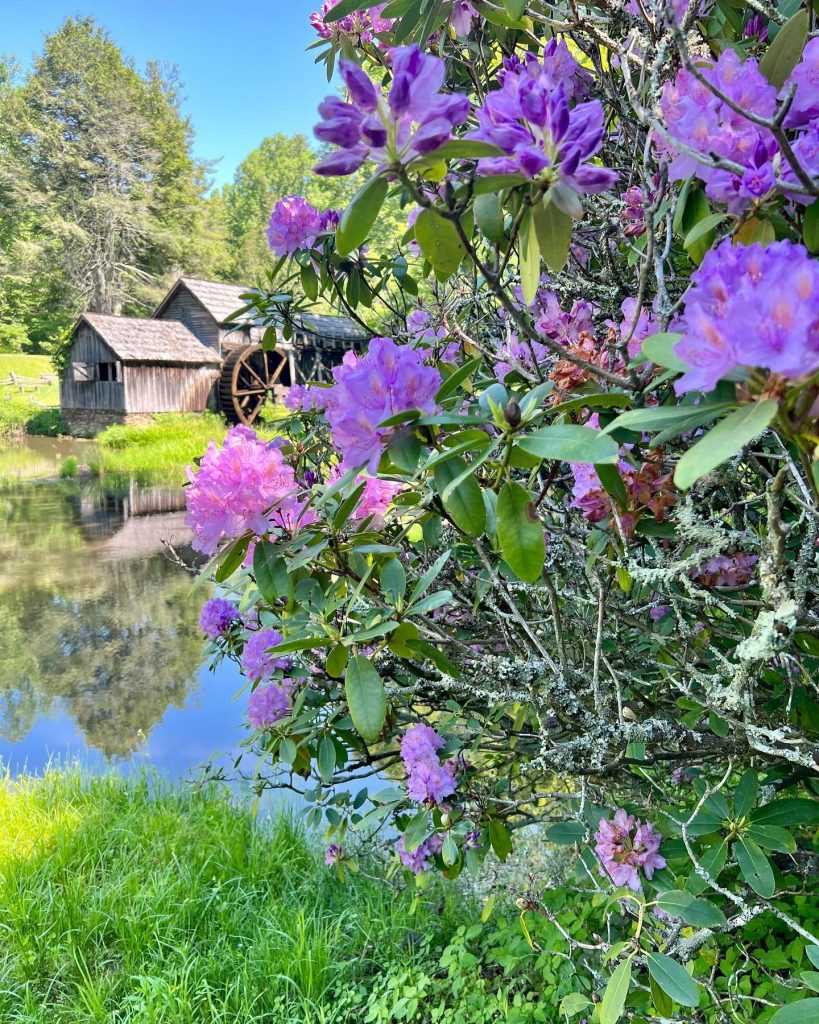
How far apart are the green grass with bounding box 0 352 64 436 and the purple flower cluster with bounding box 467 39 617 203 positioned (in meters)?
18.9

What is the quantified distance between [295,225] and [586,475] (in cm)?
102

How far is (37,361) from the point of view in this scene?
92.6ft

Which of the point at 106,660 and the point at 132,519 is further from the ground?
the point at 132,519

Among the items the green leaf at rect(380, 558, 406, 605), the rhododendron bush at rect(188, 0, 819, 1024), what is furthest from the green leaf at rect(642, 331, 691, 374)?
the green leaf at rect(380, 558, 406, 605)

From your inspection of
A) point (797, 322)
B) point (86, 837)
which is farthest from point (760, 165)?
point (86, 837)

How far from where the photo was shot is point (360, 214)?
0.57 meters

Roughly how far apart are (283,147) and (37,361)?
20.1 metres

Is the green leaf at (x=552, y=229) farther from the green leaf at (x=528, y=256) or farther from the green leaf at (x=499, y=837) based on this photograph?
the green leaf at (x=499, y=837)

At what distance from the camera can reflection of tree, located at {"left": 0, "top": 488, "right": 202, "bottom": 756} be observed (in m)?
3.88

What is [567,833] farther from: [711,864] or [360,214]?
[360,214]

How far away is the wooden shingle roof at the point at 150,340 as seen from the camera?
1522cm

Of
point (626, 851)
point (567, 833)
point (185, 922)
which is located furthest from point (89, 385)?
point (626, 851)

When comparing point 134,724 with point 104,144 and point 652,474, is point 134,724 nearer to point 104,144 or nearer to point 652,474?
point 652,474

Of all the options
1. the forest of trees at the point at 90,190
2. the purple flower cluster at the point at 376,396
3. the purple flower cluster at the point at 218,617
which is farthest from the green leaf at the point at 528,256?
the forest of trees at the point at 90,190
